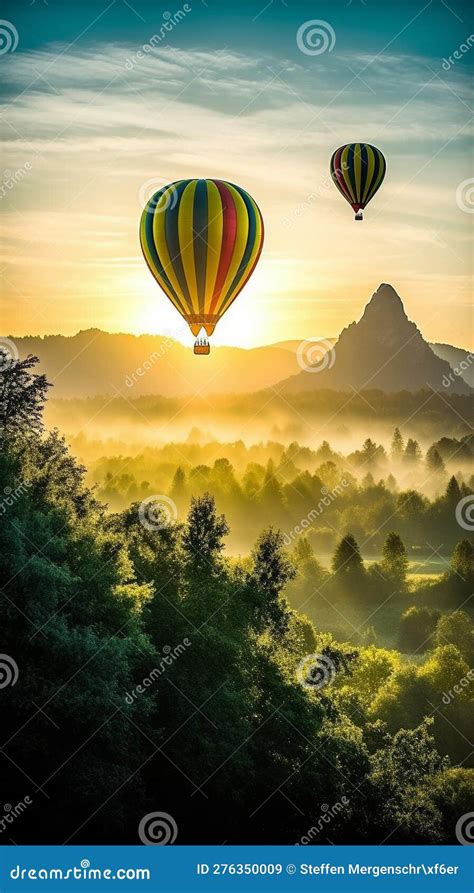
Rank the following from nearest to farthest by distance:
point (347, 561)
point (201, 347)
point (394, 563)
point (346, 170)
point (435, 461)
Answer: point (201, 347), point (346, 170), point (347, 561), point (394, 563), point (435, 461)

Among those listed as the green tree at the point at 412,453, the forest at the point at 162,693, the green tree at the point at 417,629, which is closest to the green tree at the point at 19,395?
the forest at the point at 162,693

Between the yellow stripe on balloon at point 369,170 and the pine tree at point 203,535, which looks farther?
the yellow stripe on balloon at point 369,170

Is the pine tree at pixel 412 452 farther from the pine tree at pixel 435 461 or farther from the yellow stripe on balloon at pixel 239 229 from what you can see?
the yellow stripe on balloon at pixel 239 229

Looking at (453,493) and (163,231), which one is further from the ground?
(453,493)

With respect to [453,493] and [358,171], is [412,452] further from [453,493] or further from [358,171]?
[358,171]

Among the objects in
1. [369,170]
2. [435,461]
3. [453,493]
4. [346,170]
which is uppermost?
[435,461]

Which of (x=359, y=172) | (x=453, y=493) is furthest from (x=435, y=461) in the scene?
(x=359, y=172)

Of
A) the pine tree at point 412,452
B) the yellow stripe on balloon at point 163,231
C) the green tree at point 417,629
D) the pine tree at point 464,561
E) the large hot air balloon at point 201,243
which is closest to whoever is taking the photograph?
the large hot air balloon at point 201,243
